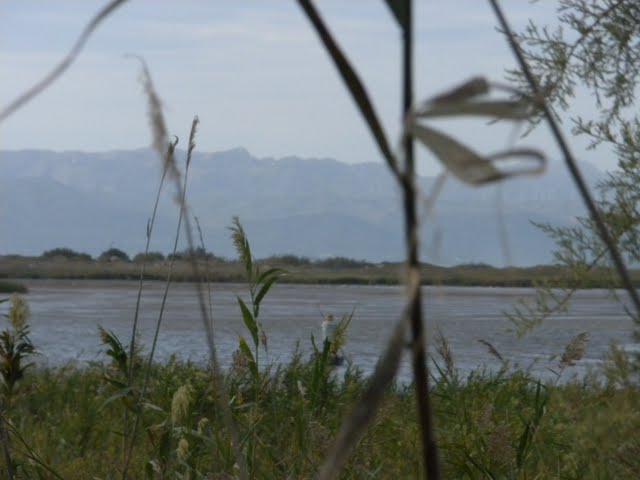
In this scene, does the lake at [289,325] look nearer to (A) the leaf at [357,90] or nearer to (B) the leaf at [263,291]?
(B) the leaf at [263,291]

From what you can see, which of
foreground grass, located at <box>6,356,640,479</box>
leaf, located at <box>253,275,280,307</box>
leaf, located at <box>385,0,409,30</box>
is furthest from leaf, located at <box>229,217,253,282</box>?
leaf, located at <box>385,0,409,30</box>

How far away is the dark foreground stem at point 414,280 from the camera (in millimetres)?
262

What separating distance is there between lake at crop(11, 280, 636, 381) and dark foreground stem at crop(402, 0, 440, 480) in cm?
574

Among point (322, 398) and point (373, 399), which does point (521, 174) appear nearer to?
point (373, 399)

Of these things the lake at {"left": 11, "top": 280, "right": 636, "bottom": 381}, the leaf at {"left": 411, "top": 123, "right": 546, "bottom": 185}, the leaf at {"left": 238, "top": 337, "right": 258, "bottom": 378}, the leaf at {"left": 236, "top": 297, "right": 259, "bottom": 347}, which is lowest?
the lake at {"left": 11, "top": 280, "right": 636, "bottom": 381}

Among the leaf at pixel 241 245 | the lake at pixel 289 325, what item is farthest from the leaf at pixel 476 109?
the lake at pixel 289 325

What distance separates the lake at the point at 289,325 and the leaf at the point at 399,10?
574 centimetres

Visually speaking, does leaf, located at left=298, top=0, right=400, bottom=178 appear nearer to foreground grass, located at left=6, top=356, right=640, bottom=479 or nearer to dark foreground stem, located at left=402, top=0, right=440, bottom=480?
dark foreground stem, located at left=402, top=0, right=440, bottom=480

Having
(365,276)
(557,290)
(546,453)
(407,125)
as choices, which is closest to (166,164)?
(407,125)

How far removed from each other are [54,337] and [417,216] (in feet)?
47.2

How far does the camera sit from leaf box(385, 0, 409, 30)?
31 cm

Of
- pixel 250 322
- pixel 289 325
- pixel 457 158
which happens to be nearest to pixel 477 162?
pixel 457 158

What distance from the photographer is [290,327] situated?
583 inches

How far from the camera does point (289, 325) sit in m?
15.2
